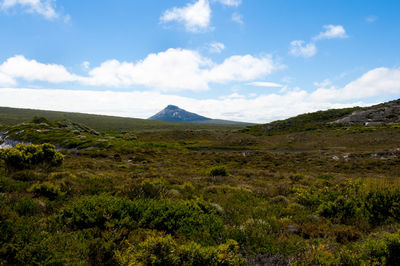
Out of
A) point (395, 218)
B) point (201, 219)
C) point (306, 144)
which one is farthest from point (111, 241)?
point (306, 144)

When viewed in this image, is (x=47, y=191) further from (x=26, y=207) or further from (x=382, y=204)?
(x=382, y=204)

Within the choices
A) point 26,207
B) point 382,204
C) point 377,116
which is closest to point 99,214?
point 26,207

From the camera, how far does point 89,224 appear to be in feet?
15.9

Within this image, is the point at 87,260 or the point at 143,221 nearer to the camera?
the point at 87,260

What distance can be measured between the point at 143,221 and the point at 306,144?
59972mm

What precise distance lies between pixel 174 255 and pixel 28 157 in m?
13.7

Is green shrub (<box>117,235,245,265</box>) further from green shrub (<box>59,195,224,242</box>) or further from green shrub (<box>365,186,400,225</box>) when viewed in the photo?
green shrub (<box>365,186,400,225</box>)

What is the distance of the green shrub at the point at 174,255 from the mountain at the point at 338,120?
92.2 metres

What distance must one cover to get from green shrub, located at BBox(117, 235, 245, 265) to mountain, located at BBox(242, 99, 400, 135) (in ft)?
303

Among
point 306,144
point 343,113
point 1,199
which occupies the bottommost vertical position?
point 306,144

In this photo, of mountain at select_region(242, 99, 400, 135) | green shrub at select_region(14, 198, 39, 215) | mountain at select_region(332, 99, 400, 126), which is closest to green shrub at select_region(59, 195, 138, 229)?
green shrub at select_region(14, 198, 39, 215)

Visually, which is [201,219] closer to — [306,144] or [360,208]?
[360,208]

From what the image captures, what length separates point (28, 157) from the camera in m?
12.4

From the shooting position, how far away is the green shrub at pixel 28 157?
1171 centimetres
